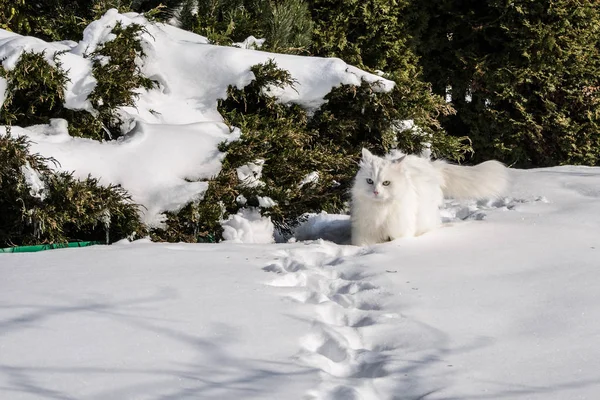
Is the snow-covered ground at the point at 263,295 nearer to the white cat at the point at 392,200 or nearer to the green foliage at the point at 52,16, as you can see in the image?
the white cat at the point at 392,200

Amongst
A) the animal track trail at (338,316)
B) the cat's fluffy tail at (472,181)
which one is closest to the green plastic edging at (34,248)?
the animal track trail at (338,316)

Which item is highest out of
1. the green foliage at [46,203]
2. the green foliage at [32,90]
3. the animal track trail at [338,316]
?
the green foliage at [32,90]

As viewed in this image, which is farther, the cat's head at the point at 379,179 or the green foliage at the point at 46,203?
the cat's head at the point at 379,179

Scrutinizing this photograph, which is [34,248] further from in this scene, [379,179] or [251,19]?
[251,19]

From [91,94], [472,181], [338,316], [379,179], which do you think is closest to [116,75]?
[91,94]

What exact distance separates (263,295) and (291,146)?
2202 millimetres

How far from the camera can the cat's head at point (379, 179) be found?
4.64 m

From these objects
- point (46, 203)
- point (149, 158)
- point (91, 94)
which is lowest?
point (46, 203)

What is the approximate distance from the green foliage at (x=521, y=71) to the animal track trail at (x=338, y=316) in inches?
161

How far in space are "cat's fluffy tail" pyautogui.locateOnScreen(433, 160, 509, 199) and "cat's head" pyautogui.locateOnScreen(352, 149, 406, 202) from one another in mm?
596

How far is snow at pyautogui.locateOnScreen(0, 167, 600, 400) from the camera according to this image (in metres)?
2.22

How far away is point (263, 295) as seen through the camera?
3.19 metres

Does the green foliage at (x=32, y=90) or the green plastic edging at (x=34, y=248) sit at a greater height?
the green foliage at (x=32, y=90)

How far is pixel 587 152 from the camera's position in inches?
307
